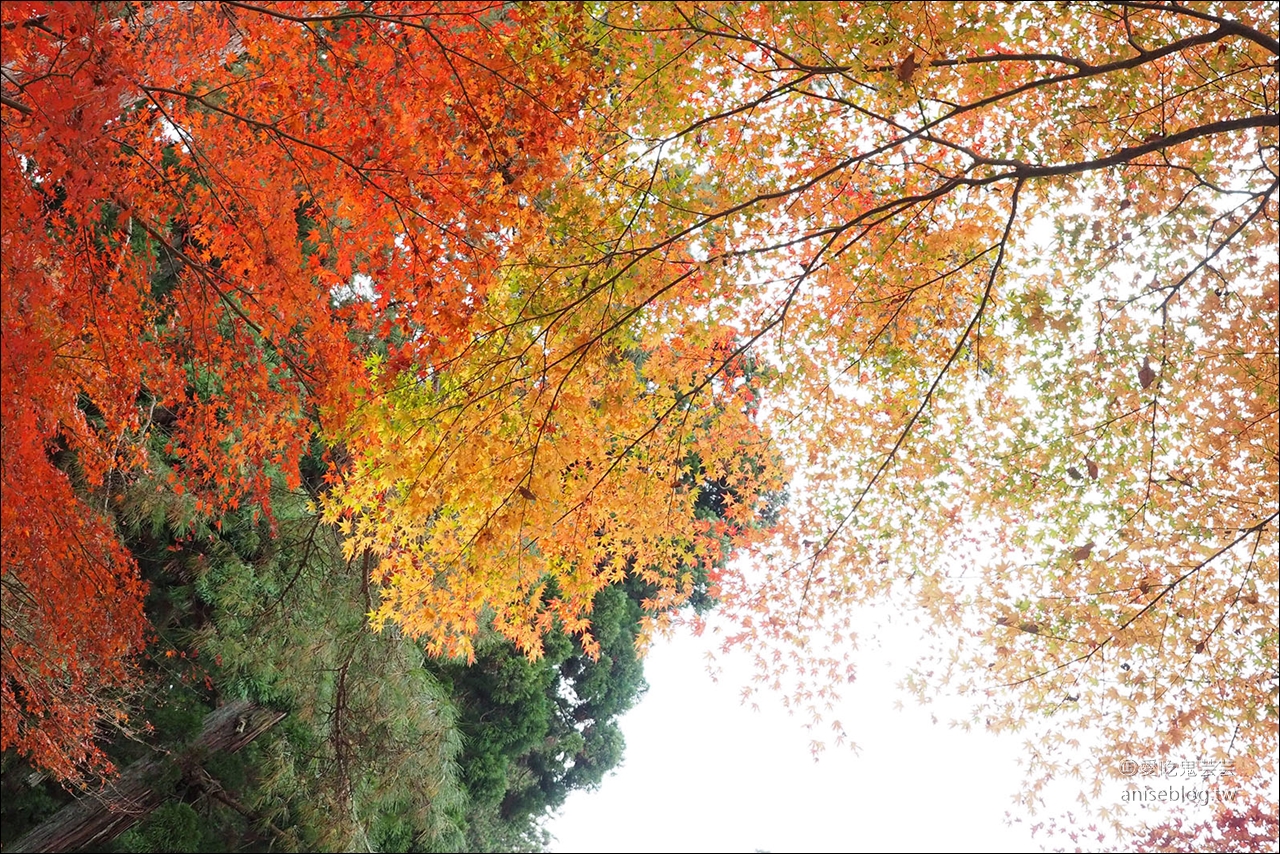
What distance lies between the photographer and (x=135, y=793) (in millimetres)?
7812

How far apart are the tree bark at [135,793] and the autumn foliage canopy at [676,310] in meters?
1.95

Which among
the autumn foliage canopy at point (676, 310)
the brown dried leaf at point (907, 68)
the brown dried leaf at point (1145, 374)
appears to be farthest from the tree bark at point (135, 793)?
the brown dried leaf at point (1145, 374)

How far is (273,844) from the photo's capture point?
29.1 ft

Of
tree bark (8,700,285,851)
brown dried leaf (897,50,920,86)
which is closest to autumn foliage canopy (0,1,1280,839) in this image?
brown dried leaf (897,50,920,86)

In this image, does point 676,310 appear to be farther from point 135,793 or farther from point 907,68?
point 135,793

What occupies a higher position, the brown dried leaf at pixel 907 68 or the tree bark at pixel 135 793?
the brown dried leaf at pixel 907 68

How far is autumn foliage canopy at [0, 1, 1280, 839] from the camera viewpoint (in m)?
4.38

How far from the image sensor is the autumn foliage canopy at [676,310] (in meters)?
4.38

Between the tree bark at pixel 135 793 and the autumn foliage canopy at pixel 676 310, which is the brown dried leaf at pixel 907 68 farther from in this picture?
the tree bark at pixel 135 793

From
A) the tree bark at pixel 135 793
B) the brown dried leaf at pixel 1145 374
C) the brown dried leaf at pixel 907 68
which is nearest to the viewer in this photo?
the brown dried leaf at pixel 907 68

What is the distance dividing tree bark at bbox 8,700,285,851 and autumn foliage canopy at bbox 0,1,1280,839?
195cm

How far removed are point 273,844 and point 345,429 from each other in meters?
6.31

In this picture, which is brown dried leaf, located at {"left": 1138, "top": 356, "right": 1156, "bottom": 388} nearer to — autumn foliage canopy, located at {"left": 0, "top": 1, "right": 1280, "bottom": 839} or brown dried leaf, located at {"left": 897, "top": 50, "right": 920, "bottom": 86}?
autumn foliage canopy, located at {"left": 0, "top": 1, "right": 1280, "bottom": 839}

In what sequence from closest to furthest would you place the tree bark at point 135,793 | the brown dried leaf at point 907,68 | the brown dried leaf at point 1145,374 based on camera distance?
the brown dried leaf at point 907,68, the brown dried leaf at point 1145,374, the tree bark at point 135,793
